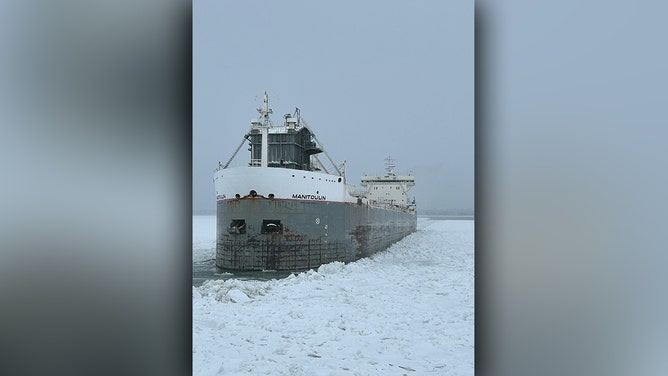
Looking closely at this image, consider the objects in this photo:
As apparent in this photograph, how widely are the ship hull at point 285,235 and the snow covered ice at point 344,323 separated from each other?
57 cm

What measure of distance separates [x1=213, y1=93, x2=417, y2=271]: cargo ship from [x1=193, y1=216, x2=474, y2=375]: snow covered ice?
0.63 m

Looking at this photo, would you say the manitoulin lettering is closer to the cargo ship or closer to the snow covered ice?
the cargo ship

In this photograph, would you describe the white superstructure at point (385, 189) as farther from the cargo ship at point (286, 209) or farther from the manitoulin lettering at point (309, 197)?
the manitoulin lettering at point (309, 197)

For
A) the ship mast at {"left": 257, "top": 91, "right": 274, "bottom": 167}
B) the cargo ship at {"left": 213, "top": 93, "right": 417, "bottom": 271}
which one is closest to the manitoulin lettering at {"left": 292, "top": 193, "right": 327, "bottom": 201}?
the cargo ship at {"left": 213, "top": 93, "right": 417, "bottom": 271}

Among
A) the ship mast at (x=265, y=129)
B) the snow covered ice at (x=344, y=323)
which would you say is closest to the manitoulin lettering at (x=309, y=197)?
the ship mast at (x=265, y=129)

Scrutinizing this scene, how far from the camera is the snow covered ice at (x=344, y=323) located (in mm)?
1373

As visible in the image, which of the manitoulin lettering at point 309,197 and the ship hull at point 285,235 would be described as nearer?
the ship hull at point 285,235

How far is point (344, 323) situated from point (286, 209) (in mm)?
1718

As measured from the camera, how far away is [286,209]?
326 cm

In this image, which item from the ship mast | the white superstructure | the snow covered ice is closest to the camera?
the snow covered ice

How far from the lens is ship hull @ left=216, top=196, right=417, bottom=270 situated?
2982 mm

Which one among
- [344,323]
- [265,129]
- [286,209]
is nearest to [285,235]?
[286,209]
